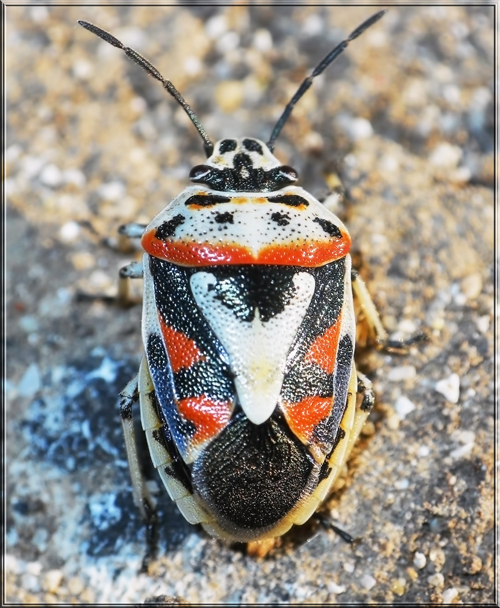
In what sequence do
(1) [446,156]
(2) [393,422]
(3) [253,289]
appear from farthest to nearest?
(1) [446,156] → (2) [393,422] → (3) [253,289]

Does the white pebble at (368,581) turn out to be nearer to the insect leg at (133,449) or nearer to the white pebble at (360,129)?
the insect leg at (133,449)

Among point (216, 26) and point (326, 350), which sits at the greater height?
point (216, 26)

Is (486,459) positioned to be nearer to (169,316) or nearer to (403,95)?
(169,316)

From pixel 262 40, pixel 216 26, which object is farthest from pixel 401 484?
pixel 216 26

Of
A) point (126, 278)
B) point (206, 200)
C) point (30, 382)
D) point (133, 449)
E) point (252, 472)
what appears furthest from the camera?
point (30, 382)

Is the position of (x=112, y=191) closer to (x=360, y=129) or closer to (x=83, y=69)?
(x=83, y=69)

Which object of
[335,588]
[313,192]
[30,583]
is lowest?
[30,583]
